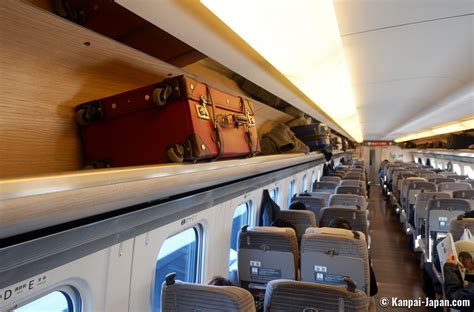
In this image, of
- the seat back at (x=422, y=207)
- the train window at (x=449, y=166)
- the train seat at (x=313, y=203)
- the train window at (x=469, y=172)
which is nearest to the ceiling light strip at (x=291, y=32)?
the train seat at (x=313, y=203)

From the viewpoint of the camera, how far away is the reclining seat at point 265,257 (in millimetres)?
2959

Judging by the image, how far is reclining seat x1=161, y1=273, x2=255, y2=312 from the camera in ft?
5.28

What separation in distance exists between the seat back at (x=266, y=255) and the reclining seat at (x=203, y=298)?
4.26 ft

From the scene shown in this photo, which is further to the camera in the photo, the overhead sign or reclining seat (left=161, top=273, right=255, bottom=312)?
the overhead sign

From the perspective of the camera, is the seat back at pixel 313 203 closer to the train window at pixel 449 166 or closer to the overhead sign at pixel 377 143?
the train window at pixel 449 166

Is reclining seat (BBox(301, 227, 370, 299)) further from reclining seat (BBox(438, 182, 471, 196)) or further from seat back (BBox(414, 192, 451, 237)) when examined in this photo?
reclining seat (BBox(438, 182, 471, 196))

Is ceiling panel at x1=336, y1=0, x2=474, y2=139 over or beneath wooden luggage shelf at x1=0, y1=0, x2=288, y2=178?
over

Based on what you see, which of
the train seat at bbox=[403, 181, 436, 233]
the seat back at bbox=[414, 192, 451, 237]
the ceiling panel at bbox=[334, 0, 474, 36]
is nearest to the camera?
the ceiling panel at bbox=[334, 0, 474, 36]

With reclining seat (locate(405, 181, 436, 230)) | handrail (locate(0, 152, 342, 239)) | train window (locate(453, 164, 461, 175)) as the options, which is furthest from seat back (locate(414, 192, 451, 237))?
train window (locate(453, 164, 461, 175))

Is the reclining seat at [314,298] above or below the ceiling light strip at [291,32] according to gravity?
below

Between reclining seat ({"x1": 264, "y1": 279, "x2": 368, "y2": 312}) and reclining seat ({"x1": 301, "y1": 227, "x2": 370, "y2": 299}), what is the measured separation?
96 centimetres

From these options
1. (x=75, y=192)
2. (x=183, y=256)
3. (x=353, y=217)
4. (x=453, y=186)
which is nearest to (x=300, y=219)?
(x=353, y=217)

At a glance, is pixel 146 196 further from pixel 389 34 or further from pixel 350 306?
pixel 389 34

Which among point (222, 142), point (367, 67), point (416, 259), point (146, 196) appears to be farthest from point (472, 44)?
point (416, 259)
